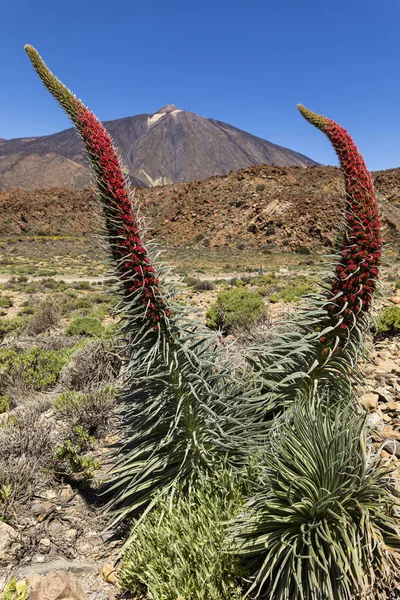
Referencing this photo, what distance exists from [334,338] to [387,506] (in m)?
0.89

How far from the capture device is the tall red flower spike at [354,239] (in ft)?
6.57

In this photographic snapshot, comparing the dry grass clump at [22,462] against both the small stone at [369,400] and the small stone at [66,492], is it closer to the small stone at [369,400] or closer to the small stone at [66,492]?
the small stone at [66,492]

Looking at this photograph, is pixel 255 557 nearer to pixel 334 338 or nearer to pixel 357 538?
pixel 357 538

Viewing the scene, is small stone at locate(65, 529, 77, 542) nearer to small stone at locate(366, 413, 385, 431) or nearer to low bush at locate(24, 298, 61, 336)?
small stone at locate(366, 413, 385, 431)

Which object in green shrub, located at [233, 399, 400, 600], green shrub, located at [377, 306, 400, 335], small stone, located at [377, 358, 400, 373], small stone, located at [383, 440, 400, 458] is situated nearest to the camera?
green shrub, located at [233, 399, 400, 600]

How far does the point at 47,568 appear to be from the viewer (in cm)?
240

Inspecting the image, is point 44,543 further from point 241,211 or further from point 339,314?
point 241,211

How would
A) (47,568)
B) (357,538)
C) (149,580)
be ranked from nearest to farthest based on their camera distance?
(357,538)
(149,580)
(47,568)

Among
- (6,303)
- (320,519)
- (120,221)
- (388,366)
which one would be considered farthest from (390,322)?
(6,303)

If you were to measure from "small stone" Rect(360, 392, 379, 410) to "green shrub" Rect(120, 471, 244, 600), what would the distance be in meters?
1.74

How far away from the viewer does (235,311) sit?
8.13 metres

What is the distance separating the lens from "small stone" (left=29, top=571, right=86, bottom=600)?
6.52ft

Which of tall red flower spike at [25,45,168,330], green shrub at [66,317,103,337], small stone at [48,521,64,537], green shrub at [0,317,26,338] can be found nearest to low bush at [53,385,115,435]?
small stone at [48,521,64,537]

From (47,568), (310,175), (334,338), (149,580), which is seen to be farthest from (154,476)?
(310,175)
